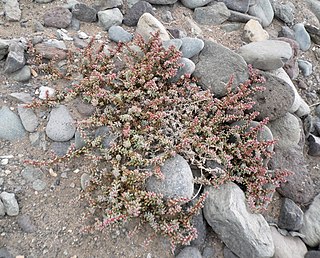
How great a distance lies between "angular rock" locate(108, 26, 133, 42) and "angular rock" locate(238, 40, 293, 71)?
1330 millimetres

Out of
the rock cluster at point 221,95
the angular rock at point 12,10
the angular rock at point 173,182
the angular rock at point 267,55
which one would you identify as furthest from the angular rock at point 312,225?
the angular rock at point 12,10

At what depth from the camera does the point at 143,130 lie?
12.1ft

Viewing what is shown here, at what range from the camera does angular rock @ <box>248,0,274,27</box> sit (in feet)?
19.0

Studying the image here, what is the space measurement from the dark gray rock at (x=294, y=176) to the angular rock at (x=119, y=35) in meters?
2.11

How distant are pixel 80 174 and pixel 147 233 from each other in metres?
0.80

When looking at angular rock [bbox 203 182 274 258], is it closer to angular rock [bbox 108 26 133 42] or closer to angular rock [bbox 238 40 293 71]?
angular rock [bbox 238 40 293 71]

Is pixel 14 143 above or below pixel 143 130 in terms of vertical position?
below

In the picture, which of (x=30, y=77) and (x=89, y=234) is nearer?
(x=89, y=234)

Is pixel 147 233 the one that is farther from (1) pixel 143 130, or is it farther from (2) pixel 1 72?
(2) pixel 1 72

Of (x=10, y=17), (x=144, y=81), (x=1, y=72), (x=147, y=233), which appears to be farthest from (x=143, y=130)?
(x=10, y=17)

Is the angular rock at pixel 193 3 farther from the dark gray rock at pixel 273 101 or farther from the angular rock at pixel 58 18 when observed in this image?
the dark gray rock at pixel 273 101

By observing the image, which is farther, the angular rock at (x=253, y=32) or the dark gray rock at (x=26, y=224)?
the angular rock at (x=253, y=32)

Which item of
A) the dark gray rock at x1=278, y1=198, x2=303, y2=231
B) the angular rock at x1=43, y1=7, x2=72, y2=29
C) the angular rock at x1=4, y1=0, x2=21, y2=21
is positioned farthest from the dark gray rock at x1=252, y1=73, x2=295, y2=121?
the angular rock at x1=4, y1=0, x2=21, y2=21

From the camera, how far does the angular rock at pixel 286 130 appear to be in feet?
14.3
